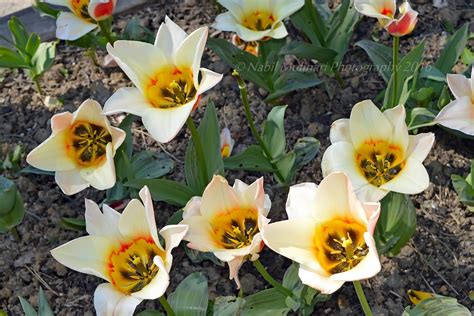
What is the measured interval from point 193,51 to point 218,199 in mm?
399

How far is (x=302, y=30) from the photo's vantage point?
2.84 m

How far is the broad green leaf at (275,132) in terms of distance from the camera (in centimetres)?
249

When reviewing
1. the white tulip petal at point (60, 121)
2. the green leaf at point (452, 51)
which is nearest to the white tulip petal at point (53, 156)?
the white tulip petal at point (60, 121)

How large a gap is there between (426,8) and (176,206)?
1.33 m

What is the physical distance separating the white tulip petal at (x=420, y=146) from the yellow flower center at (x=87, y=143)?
847 millimetres

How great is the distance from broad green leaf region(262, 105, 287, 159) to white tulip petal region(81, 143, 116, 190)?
63cm

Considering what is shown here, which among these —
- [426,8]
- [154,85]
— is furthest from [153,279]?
[426,8]

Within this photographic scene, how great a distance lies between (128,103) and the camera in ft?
6.45

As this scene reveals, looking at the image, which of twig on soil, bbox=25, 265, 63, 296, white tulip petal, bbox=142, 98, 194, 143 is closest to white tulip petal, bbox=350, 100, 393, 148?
white tulip petal, bbox=142, 98, 194, 143

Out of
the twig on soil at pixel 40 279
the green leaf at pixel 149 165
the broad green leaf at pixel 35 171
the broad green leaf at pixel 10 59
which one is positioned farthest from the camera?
the broad green leaf at pixel 10 59

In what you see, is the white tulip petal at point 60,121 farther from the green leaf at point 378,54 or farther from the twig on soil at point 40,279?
the green leaf at point 378,54

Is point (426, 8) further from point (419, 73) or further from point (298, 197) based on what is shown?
point (298, 197)

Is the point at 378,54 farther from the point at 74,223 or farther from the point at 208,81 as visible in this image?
the point at 74,223

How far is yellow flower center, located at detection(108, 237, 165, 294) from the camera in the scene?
1.86 meters
